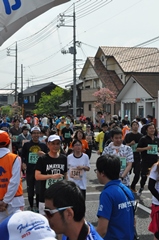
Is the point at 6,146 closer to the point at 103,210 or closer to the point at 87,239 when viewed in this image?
the point at 103,210

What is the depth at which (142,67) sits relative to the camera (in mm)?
45562

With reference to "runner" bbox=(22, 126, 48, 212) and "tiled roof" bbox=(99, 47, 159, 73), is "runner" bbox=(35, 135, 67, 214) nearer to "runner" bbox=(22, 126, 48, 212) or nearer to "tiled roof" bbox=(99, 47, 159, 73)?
"runner" bbox=(22, 126, 48, 212)

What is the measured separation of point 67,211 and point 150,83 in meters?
36.6

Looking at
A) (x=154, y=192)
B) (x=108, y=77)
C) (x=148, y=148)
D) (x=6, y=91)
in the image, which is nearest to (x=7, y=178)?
(x=154, y=192)

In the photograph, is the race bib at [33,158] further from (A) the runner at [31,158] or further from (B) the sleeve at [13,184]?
(B) the sleeve at [13,184]

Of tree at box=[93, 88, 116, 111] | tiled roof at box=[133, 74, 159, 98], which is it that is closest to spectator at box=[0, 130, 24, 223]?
tiled roof at box=[133, 74, 159, 98]

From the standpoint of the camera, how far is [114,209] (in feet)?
11.9

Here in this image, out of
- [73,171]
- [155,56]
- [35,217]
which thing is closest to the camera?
[35,217]

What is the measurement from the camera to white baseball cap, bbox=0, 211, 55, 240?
1.48 meters

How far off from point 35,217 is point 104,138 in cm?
1071

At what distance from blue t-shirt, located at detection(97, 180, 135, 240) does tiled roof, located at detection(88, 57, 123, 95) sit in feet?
142

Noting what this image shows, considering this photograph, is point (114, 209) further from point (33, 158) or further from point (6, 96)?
point (6, 96)

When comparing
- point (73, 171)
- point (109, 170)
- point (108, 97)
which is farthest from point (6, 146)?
point (108, 97)

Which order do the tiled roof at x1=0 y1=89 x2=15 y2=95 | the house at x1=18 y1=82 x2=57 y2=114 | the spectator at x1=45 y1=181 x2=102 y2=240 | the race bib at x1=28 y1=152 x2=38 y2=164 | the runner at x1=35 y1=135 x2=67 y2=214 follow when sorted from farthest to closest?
1. the tiled roof at x1=0 y1=89 x2=15 y2=95
2. the house at x1=18 y1=82 x2=57 y2=114
3. the race bib at x1=28 y1=152 x2=38 y2=164
4. the runner at x1=35 y1=135 x2=67 y2=214
5. the spectator at x1=45 y1=181 x2=102 y2=240
